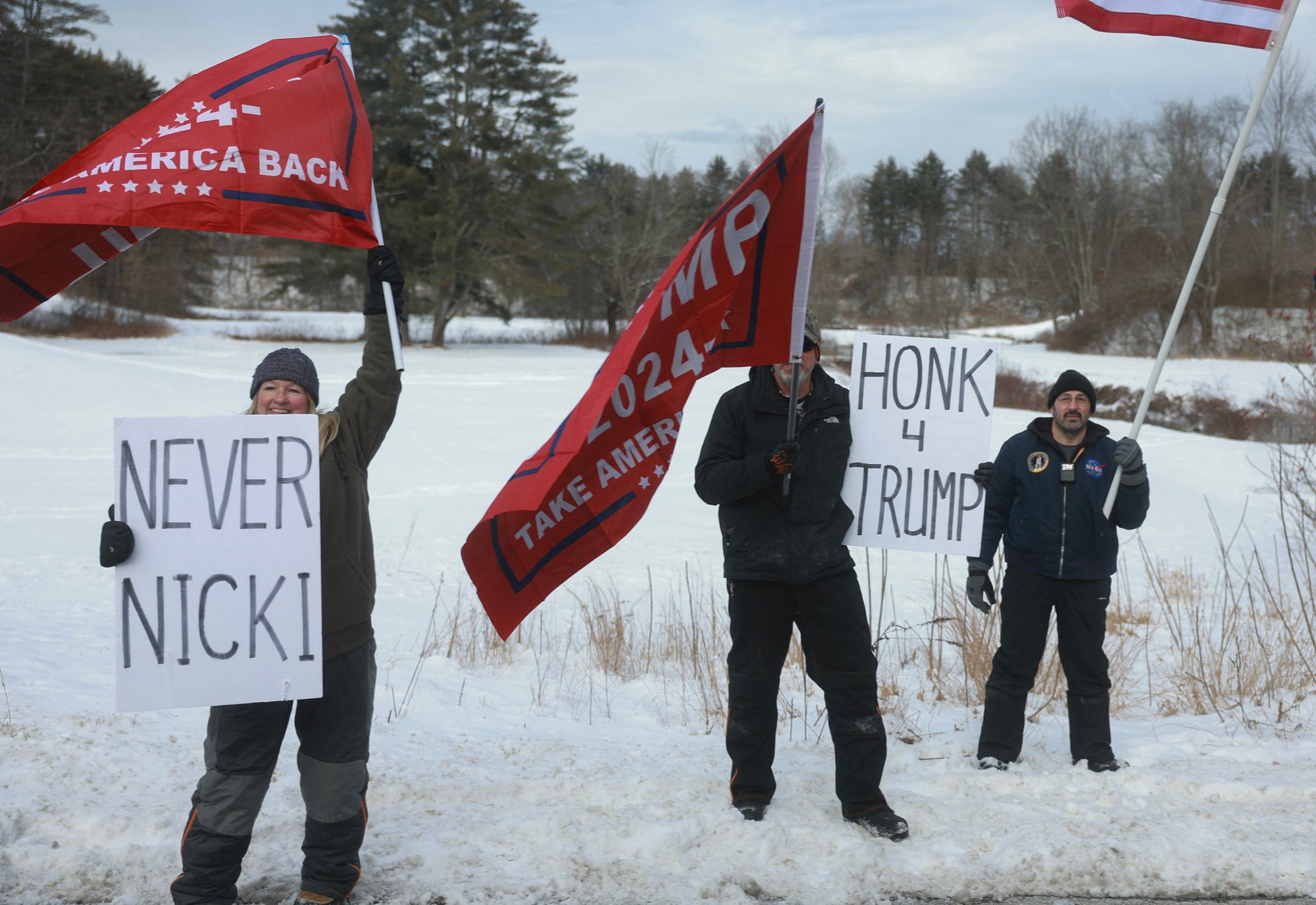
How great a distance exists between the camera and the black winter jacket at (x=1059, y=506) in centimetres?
480

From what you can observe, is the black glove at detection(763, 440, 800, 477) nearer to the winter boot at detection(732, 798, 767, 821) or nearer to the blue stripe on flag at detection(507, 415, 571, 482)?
the blue stripe on flag at detection(507, 415, 571, 482)

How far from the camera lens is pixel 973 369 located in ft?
16.0

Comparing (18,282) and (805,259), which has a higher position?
(805,259)

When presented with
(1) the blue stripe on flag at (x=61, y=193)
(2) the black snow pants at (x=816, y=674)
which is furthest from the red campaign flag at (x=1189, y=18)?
(1) the blue stripe on flag at (x=61, y=193)

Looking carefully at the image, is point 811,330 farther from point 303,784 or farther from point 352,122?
point 303,784

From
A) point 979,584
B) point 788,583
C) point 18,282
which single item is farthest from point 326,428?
point 979,584

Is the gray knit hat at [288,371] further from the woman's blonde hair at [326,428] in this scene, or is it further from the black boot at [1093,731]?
the black boot at [1093,731]

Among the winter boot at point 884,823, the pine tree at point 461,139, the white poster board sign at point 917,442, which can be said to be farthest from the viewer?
the pine tree at point 461,139

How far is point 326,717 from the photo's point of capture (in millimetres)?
3537

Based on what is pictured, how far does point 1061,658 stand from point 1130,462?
3.32ft

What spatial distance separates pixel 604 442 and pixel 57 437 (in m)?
15.0

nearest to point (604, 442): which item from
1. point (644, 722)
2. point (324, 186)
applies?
point (324, 186)

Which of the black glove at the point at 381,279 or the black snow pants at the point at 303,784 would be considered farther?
the black glove at the point at 381,279

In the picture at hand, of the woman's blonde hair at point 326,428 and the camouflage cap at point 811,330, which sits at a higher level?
the camouflage cap at point 811,330
